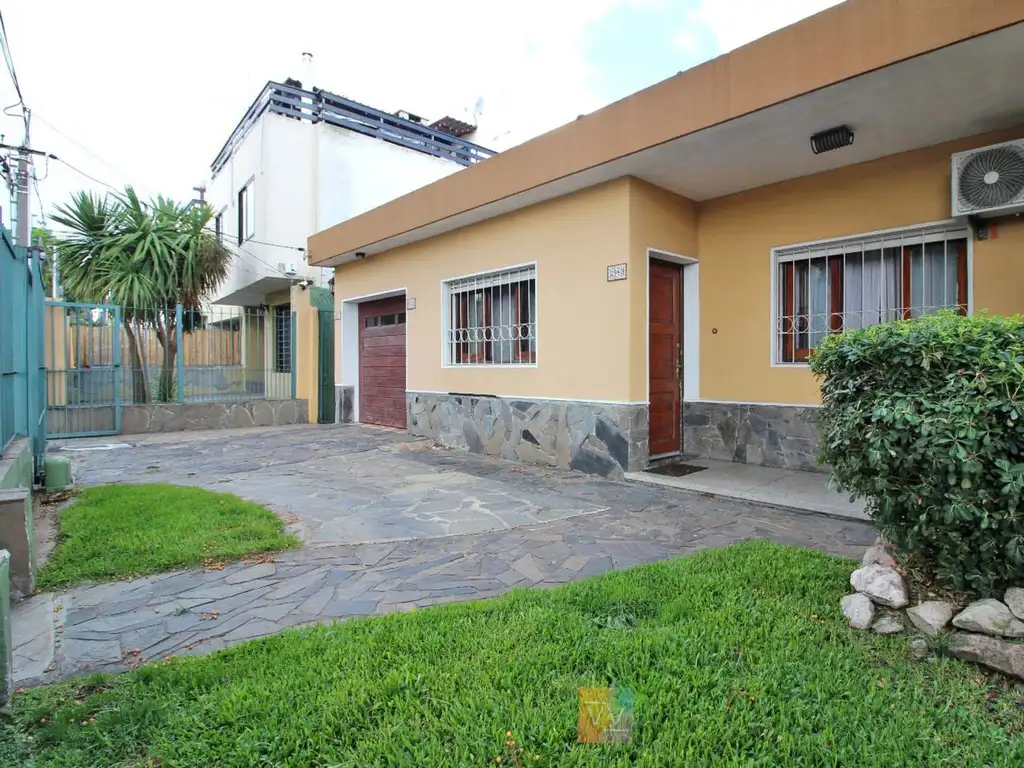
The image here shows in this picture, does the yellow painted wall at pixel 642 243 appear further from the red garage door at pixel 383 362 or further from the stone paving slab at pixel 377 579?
the red garage door at pixel 383 362

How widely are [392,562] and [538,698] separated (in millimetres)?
1854

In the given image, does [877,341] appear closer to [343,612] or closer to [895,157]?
[343,612]

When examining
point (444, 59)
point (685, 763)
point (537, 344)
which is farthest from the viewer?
point (444, 59)

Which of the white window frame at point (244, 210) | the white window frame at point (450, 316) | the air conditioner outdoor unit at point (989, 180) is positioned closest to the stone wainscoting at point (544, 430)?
the white window frame at point (450, 316)

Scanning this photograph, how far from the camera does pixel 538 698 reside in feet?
6.73

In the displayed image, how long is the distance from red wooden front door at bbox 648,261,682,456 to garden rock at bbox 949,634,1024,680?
444 cm

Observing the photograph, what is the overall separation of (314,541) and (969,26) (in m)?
5.68

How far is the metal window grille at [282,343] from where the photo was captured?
1252 cm

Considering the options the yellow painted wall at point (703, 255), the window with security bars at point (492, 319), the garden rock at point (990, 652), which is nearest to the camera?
the garden rock at point (990, 652)

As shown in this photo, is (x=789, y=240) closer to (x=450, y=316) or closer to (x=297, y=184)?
(x=450, y=316)

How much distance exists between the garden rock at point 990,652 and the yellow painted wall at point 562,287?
4.07 metres

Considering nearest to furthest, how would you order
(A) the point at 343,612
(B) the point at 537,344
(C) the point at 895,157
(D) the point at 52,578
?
(A) the point at 343,612 < (D) the point at 52,578 < (C) the point at 895,157 < (B) the point at 537,344

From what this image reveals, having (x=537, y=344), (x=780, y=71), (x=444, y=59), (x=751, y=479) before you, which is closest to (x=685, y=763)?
(x=751, y=479)

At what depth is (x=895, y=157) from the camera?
18.4 ft
